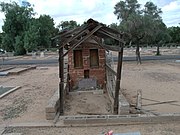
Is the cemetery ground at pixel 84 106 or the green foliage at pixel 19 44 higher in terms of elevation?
the green foliage at pixel 19 44

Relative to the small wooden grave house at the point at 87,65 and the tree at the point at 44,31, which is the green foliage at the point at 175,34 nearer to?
the tree at the point at 44,31

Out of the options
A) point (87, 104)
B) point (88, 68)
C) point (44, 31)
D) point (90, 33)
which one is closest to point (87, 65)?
point (88, 68)

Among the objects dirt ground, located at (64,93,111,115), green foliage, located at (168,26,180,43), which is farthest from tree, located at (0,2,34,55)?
dirt ground, located at (64,93,111,115)

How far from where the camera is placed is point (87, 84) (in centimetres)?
1080

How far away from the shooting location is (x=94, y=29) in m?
6.94

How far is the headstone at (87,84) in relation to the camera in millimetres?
10695

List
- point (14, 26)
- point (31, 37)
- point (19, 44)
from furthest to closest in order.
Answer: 1. point (14, 26)
2. point (19, 44)
3. point (31, 37)

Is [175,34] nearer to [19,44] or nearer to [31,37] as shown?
[31,37]

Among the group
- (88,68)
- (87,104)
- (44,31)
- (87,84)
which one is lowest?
(87,104)

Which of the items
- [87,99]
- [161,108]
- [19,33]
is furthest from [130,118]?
[19,33]

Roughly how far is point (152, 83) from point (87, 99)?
4567mm

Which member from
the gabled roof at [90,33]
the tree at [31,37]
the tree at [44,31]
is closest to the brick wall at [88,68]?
the gabled roof at [90,33]

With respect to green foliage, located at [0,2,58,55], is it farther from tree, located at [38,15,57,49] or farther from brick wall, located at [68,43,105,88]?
brick wall, located at [68,43,105,88]

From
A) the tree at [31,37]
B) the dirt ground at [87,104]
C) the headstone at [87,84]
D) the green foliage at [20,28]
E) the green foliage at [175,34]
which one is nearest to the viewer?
the dirt ground at [87,104]
